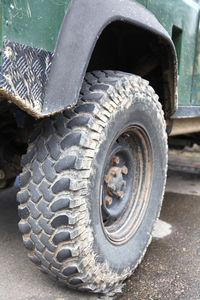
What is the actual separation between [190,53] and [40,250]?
5.22ft

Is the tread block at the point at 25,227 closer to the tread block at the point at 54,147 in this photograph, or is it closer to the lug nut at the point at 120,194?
the tread block at the point at 54,147

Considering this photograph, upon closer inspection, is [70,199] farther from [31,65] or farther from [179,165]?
[179,165]

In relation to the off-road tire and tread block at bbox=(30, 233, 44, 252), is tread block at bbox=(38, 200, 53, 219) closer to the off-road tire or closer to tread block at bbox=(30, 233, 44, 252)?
the off-road tire

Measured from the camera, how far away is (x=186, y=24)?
2373 millimetres

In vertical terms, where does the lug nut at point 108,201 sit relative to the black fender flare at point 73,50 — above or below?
below

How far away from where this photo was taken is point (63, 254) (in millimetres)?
1564

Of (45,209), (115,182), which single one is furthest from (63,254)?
(115,182)

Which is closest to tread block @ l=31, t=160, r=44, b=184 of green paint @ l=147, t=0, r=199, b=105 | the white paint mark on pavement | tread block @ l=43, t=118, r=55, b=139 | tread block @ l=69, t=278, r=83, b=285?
tread block @ l=43, t=118, r=55, b=139

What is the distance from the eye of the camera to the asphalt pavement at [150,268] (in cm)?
186

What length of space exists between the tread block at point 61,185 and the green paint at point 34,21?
1.69 ft

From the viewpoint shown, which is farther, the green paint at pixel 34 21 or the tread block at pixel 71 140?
the tread block at pixel 71 140

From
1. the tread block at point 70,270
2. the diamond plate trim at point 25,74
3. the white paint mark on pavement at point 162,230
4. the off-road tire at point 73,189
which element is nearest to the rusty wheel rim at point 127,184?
the off-road tire at point 73,189

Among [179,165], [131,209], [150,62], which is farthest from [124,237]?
[179,165]

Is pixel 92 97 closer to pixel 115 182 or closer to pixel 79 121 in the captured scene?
pixel 79 121
